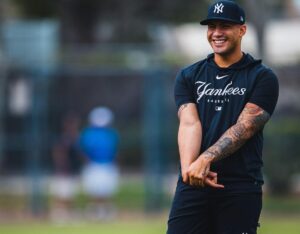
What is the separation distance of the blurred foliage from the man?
1351 centimetres

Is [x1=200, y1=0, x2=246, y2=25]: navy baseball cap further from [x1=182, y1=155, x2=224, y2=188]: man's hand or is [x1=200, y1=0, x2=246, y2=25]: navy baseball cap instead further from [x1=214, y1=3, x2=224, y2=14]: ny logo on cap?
[x1=182, y1=155, x2=224, y2=188]: man's hand

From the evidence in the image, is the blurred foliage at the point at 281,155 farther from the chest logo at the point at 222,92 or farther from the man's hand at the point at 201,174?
the man's hand at the point at 201,174

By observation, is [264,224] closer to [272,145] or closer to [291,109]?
[272,145]

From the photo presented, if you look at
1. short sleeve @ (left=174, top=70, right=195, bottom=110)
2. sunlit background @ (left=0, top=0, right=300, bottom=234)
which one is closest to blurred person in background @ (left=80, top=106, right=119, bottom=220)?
sunlit background @ (left=0, top=0, right=300, bottom=234)

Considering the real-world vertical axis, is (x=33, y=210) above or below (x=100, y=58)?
below

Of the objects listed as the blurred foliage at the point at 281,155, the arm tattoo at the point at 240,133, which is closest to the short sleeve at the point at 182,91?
the arm tattoo at the point at 240,133

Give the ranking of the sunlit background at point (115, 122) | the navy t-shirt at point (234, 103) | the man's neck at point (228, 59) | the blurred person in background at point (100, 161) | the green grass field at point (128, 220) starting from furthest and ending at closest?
1. the sunlit background at point (115, 122)
2. the blurred person in background at point (100, 161)
3. the green grass field at point (128, 220)
4. the man's neck at point (228, 59)
5. the navy t-shirt at point (234, 103)

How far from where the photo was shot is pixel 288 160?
20672mm

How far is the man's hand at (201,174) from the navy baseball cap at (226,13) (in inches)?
35.7

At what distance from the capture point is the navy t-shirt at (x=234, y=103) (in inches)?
265

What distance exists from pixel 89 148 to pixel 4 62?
8802mm

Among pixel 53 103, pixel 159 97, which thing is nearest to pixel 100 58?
pixel 53 103

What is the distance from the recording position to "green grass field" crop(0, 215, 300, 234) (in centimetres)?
1575

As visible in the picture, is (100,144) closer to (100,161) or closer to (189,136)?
(100,161)
